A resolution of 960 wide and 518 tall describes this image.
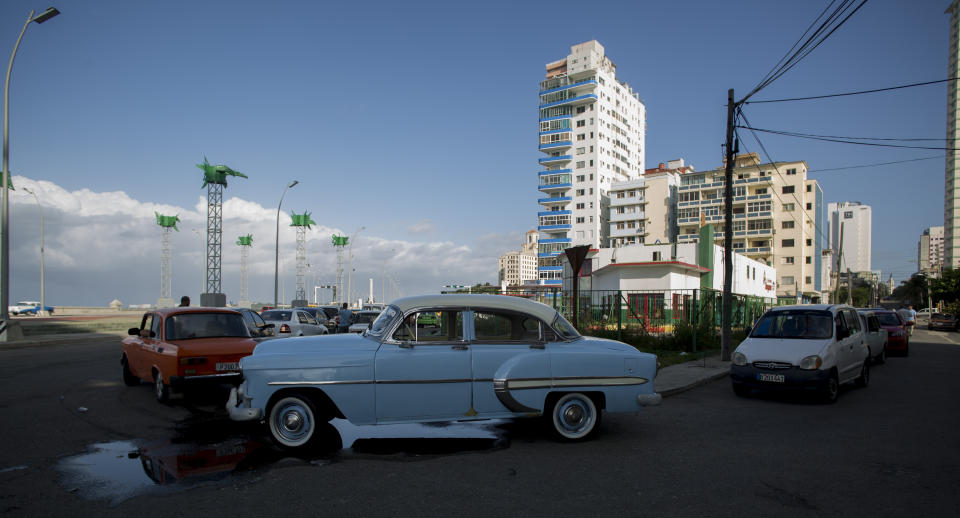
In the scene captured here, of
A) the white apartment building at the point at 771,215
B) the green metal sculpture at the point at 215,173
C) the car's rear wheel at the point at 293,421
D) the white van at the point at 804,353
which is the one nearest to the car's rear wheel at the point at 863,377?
the white van at the point at 804,353

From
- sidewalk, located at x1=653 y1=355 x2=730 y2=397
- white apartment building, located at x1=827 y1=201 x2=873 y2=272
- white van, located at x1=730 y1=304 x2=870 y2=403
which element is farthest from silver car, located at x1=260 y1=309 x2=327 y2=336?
white apartment building, located at x1=827 y1=201 x2=873 y2=272

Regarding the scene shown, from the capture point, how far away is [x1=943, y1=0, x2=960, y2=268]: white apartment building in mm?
103812

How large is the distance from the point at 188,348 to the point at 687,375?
9.97m

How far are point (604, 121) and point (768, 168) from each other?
85.2ft

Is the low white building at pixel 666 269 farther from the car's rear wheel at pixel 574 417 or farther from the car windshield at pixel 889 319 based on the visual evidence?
the car's rear wheel at pixel 574 417

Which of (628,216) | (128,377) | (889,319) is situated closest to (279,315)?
(128,377)

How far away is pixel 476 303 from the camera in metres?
6.73

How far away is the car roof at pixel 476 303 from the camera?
660 cm

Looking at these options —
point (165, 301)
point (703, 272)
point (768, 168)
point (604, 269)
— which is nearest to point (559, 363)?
point (604, 269)

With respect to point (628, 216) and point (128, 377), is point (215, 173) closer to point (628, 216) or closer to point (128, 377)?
point (128, 377)

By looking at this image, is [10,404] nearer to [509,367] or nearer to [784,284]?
[509,367]

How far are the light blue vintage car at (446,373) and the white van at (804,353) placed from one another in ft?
13.9

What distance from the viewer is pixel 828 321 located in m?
10.8

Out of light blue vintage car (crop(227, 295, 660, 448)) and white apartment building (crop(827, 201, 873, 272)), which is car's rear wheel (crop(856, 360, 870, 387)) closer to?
light blue vintage car (crop(227, 295, 660, 448))
